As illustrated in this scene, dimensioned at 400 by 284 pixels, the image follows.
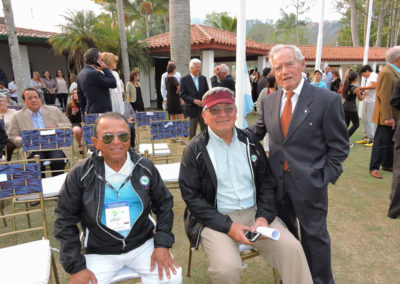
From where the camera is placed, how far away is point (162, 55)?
1534cm

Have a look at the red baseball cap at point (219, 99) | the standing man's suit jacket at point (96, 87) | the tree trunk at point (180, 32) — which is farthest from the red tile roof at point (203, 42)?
the red baseball cap at point (219, 99)

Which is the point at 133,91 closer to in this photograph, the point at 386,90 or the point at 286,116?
the point at 386,90

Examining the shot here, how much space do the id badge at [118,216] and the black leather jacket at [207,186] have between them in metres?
0.49

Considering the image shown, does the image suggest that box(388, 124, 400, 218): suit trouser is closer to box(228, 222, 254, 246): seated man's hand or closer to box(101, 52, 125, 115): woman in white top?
box(228, 222, 254, 246): seated man's hand

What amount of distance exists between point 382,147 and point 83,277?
505cm

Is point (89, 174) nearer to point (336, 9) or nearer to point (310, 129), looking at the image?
point (310, 129)

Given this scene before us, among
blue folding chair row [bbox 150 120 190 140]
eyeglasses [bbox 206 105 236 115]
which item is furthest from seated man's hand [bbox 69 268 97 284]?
blue folding chair row [bbox 150 120 190 140]

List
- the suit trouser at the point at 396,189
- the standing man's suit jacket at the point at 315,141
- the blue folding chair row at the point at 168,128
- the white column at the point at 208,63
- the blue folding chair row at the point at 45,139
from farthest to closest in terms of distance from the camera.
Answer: the white column at the point at 208,63
the blue folding chair row at the point at 168,128
the blue folding chair row at the point at 45,139
the suit trouser at the point at 396,189
the standing man's suit jacket at the point at 315,141

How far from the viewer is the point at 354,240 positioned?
3.20m

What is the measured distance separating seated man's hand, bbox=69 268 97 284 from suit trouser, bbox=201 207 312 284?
0.81 m

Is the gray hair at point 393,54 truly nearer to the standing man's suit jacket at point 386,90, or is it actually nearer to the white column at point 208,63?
the standing man's suit jacket at point 386,90

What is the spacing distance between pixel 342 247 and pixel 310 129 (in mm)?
1786

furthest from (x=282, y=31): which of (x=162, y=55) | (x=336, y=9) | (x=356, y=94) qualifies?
(x=356, y=94)

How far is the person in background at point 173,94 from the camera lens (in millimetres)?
7437
